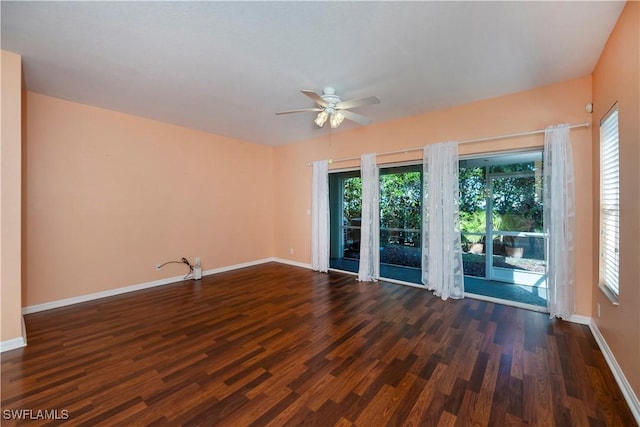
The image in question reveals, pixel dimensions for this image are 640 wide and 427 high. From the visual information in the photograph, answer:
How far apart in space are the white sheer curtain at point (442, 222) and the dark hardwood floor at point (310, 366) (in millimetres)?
354

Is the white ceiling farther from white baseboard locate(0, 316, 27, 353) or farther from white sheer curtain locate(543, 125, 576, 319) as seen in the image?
white baseboard locate(0, 316, 27, 353)

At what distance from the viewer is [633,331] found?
179cm

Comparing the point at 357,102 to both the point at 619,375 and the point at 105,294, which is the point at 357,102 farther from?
the point at 105,294

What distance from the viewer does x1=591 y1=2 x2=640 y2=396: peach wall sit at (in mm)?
1744

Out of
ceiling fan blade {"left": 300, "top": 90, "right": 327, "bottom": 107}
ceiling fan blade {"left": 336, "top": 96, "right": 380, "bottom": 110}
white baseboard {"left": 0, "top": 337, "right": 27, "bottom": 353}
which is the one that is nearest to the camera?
white baseboard {"left": 0, "top": 337, "right": 27, "bottom": 353}

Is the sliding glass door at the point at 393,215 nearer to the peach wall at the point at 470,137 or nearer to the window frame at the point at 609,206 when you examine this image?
the peach wall at the point at 470,137

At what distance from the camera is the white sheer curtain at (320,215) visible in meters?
5.23

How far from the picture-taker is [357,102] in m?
2.81

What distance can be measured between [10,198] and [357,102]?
11.3ft

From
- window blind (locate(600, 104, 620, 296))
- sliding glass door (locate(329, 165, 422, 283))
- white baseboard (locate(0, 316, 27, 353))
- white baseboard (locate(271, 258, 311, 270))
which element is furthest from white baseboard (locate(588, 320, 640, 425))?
white baseboard (locate(0, 316, 27, 353))

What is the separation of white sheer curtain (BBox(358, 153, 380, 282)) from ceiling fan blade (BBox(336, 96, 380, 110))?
170 cm

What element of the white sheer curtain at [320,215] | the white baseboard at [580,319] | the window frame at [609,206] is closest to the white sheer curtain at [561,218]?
the white baseboard at [580,319]

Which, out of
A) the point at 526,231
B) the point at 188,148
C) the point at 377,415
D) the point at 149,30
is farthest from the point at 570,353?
the point at 188,148

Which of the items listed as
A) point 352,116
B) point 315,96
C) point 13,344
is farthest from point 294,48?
point 13,344
